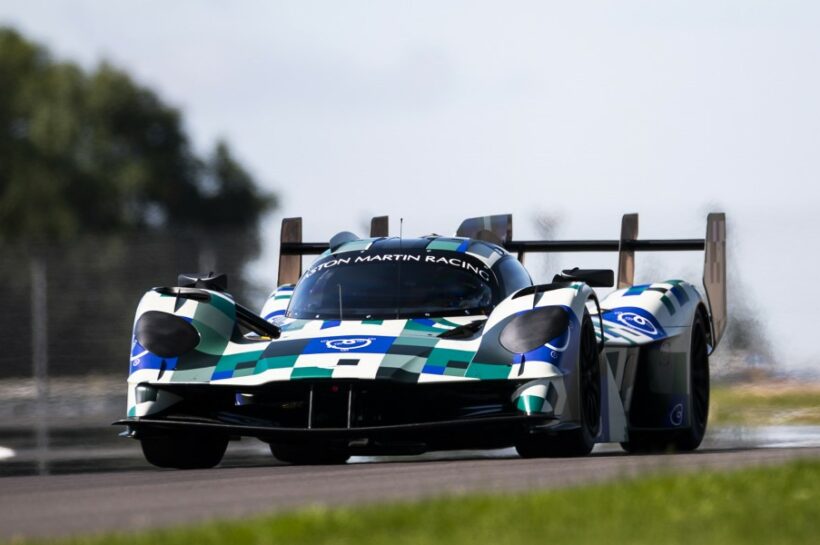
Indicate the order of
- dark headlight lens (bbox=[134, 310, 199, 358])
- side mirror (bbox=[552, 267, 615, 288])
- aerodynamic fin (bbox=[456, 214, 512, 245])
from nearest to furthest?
dark headlight lens (bbox=[134, 310, 199, 358]) → side mirror (bbox=[552, 267, 615, 288]) → aerodynamic fin (bbox=[456, 214, 512, 245])

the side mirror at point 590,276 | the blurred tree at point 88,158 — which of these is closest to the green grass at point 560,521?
the side mirror at point 590,276

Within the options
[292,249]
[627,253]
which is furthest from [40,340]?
[627,253]

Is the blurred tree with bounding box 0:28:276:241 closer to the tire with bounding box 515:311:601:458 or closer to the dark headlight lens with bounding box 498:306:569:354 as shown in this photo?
the tire with bounding box 515:311:601:458

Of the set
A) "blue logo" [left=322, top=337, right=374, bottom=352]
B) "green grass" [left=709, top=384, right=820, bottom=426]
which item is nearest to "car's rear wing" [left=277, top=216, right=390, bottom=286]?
"blue logo" [left=322, top=337, right=374, bottom=352]

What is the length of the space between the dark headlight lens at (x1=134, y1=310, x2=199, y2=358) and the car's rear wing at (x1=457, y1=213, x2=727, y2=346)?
383cm

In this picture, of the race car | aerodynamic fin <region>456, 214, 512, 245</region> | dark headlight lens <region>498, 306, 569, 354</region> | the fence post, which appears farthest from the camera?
the fence post

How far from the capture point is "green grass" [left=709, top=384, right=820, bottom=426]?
1614 centimetres

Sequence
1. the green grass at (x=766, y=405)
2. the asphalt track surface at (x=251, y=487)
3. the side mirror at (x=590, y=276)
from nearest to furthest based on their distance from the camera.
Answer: the asphalt track surface at (x=251, y=487)
the side mirror at (x=590, y=276)
the green grass at (x=766, y=405)

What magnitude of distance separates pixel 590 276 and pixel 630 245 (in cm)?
281

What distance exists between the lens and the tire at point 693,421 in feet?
38.8

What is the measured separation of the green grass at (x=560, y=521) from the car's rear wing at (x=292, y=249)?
6975 mm

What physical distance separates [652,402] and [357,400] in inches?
112

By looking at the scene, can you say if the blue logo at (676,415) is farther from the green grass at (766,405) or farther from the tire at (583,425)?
the green grass at (766,405)

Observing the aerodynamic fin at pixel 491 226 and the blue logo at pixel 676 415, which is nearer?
the blue logo at pixel 676 415
